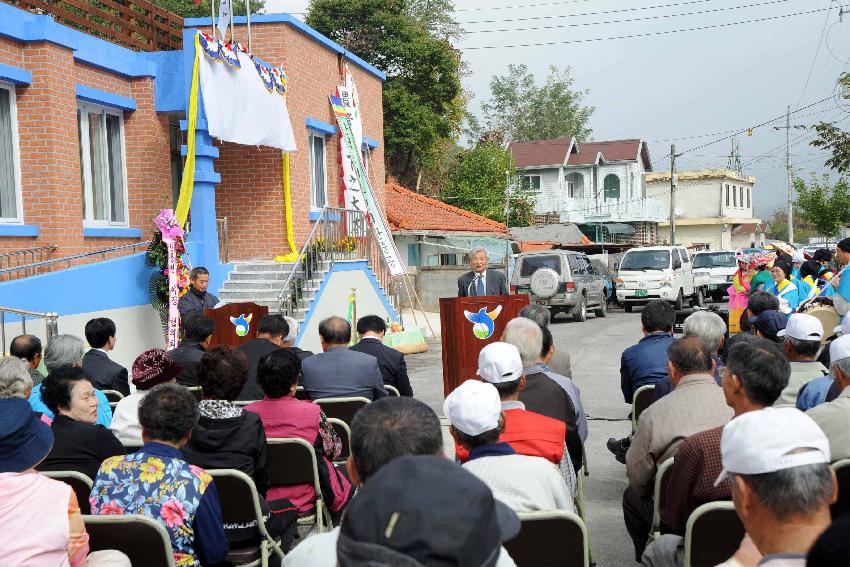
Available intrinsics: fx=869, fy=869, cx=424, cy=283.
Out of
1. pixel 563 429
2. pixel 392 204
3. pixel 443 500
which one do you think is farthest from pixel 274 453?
pixel 392 204

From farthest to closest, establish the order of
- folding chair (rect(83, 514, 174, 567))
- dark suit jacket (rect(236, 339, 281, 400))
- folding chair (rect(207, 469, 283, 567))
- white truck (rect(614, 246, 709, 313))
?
1. white truck (rect(614, 246, 709, 313))
2. dark suit jacket (rect(236, 339, 281, 400))
3. folding chair (rect(207, 469, 283, 567))
4. folding chair (rect(83, 514, 174, 567))

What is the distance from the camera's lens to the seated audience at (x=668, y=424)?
13.9 ft

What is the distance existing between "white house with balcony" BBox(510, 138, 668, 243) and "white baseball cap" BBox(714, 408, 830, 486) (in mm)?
46104

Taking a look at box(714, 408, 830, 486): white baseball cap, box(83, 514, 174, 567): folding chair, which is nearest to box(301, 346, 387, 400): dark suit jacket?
box(83, 514, 174, 567): folding chair

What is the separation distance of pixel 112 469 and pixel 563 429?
80.5 inches

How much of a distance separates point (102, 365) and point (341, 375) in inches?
77.5

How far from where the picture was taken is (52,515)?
306cm

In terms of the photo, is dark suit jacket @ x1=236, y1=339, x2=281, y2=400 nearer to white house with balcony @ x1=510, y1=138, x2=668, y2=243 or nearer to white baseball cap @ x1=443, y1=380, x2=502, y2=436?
white baseball cap @ x1=443, y1=380, x2=502, y2=436

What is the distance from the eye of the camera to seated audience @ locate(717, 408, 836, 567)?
6.91 feet

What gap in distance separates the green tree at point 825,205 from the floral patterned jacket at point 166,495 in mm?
36637

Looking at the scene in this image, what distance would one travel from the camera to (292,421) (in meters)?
4.89

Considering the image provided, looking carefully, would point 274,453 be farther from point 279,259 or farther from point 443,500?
point 279,259

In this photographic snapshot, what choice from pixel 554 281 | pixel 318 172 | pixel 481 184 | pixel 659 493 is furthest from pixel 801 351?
pixel 481 184

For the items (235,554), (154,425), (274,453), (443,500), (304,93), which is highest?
(304,93)
